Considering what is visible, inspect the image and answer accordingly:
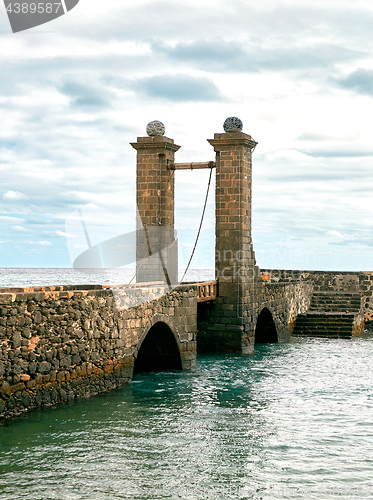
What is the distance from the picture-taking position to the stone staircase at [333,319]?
24.3m

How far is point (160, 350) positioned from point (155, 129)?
7168 millimetres

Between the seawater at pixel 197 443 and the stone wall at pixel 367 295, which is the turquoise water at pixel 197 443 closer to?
the seawater at pixel 197 443

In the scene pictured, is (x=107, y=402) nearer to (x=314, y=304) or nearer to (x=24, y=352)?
(x=24, y=352)

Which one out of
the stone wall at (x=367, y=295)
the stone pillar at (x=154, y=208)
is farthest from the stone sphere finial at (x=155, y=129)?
the stone wall at (x=367, y=295)

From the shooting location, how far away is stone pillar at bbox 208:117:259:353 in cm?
1825

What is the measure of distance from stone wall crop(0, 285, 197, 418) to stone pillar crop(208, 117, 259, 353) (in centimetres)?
516

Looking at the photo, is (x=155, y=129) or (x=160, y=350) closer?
(x=160, y=350)

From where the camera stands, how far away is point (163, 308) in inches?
535

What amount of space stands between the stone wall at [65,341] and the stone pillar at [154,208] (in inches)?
214

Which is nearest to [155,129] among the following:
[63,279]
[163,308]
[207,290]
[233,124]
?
[233,124]

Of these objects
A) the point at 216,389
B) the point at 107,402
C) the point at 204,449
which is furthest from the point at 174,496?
the point at 216,389

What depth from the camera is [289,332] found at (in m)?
23.4

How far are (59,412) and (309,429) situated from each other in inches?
151

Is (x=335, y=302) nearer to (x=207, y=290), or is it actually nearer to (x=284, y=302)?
(x=284, y=302)
